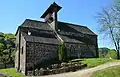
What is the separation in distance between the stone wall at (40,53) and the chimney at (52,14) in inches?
280

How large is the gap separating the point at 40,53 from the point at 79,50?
30.0ft

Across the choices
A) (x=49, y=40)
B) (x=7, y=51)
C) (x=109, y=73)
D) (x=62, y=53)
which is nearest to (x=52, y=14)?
(x=49, y=40)

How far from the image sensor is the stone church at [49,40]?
109 feet

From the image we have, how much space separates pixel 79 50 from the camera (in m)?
39.2

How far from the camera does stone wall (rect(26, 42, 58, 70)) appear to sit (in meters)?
32.7

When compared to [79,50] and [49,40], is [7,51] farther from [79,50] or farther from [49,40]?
[79,50]

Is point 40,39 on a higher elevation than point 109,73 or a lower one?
higher

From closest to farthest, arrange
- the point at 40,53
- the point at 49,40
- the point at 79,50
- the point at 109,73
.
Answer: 1. the point at 109,73
2. the point at 40,53
3. the point at 49,40
4. the point at 79,50

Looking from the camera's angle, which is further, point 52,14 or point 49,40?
point 52,14

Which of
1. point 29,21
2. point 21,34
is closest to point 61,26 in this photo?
point 29,21

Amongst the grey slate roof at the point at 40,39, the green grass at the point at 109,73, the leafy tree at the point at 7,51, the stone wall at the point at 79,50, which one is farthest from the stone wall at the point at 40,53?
the leafy tree at the point at 7,51

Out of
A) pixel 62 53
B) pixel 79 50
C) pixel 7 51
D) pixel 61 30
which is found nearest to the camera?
pixel 62 53

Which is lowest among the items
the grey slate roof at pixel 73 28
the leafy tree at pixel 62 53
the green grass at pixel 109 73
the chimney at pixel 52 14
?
the green grass at pixel 109 73

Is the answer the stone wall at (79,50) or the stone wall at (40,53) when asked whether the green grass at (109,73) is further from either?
the stone wall at (79,50)
